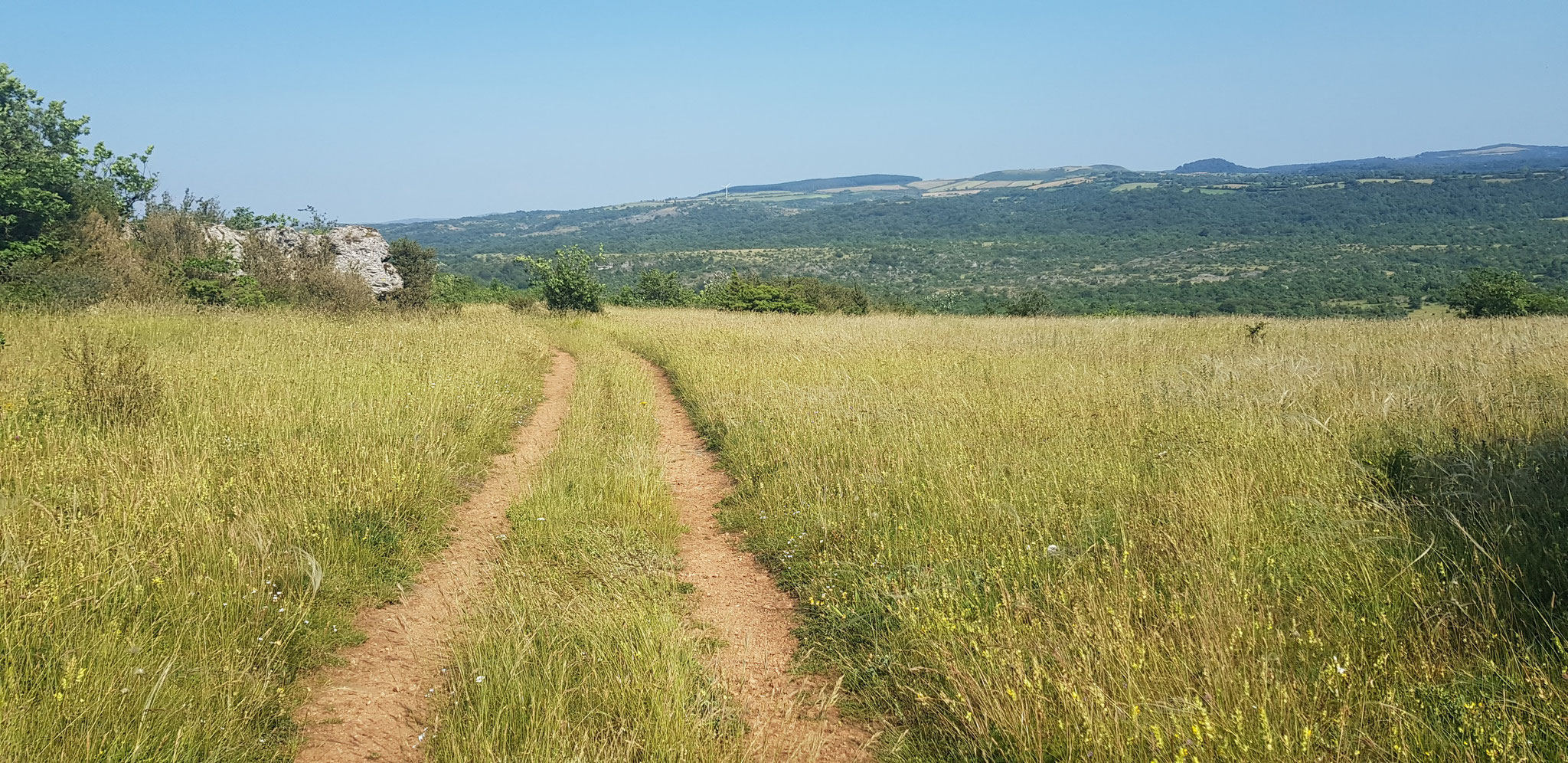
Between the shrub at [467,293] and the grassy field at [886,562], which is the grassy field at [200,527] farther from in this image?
the shrub at [467,293]

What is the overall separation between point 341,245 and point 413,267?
1973 mm

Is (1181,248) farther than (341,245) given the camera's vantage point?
Yes

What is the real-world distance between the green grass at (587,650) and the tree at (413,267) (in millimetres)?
19693

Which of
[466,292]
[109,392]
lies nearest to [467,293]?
[466,292]

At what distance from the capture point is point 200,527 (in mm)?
4160

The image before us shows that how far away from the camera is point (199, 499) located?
15.1 ft

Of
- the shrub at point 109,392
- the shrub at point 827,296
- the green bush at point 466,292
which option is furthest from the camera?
the shrub at point 827,296

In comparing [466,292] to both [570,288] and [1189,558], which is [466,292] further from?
[1189,558]

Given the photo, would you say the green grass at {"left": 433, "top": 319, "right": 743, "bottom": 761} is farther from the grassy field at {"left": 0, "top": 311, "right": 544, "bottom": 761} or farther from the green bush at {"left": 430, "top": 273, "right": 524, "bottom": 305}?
the green bush at {"left": 430, "top": 273, "right": 524, "bottom": 305}

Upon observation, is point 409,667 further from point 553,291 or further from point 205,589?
point 553,291

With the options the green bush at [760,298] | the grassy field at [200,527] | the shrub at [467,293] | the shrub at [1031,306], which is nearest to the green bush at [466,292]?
the shrub at [467,293]

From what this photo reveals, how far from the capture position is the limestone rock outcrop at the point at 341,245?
2134 cm

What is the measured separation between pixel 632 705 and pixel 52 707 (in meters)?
1.87

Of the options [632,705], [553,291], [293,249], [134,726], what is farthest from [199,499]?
[553,291]
